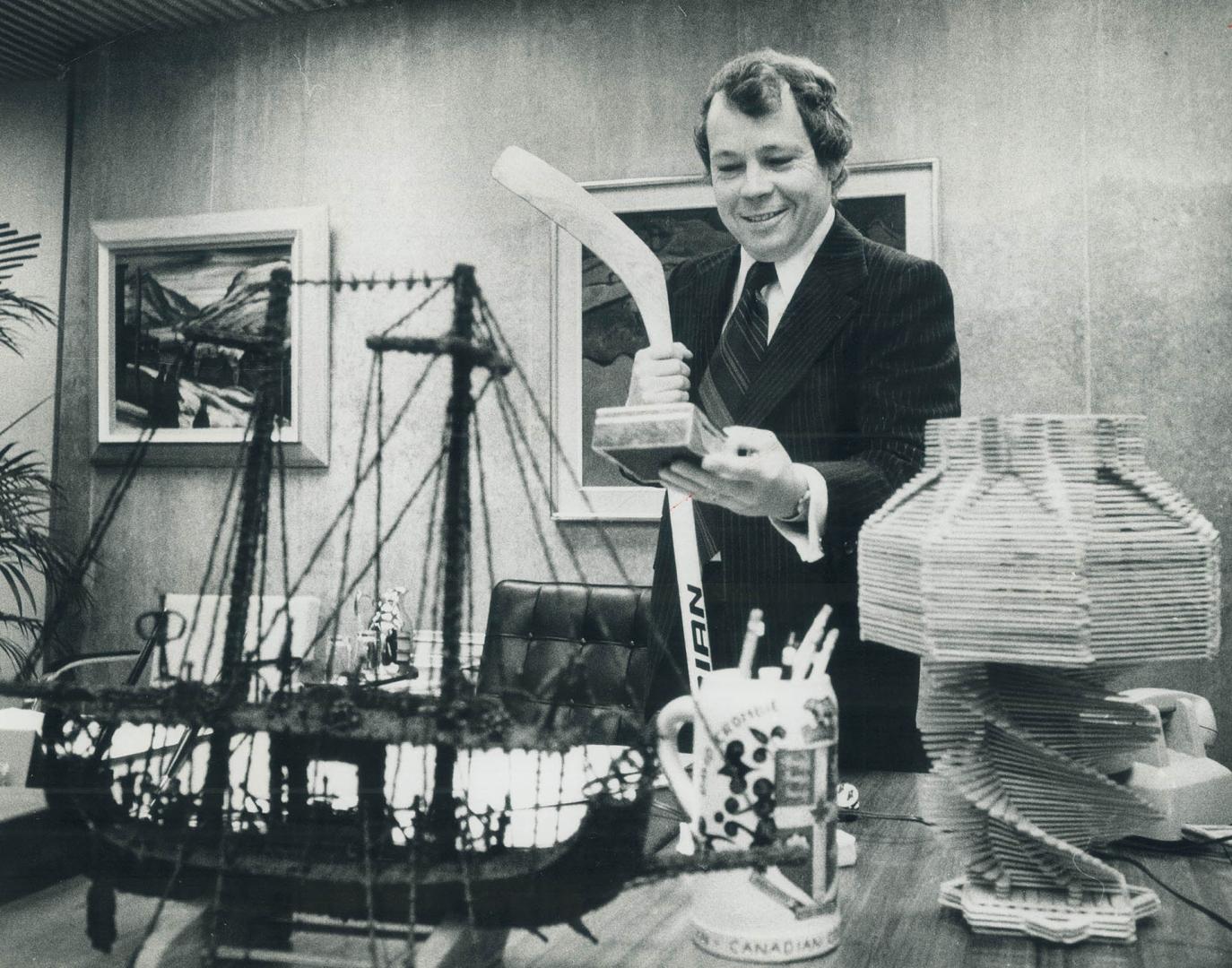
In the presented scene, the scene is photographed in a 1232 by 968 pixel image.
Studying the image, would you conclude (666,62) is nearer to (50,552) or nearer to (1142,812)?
(50,552)

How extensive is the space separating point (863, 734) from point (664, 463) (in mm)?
724

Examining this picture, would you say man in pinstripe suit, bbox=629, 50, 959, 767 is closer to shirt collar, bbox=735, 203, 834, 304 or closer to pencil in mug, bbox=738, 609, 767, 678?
shirt collar, bbox=735, 203, 834, 304

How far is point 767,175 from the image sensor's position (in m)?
0.99

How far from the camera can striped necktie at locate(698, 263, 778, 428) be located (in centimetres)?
106

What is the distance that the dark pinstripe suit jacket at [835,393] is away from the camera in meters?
1.02

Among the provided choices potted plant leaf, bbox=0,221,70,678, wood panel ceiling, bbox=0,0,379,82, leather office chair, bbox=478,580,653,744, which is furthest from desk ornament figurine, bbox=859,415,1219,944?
leather office chair, bbox=478,580,653,744

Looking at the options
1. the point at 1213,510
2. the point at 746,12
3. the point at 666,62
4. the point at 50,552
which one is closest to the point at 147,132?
the point at 50,552

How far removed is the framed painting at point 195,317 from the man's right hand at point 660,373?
0.42 metres

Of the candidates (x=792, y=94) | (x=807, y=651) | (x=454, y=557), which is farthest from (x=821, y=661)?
(x=792, y=94)

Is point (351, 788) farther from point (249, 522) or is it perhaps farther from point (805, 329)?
point (805, 329)

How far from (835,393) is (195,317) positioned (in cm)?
83

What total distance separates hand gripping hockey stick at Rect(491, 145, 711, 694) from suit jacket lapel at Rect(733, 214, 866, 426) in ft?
0.52

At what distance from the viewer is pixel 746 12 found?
1792mm

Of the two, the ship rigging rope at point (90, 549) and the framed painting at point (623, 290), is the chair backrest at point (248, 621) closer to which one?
the ship rigging rope at point (90, 549)
